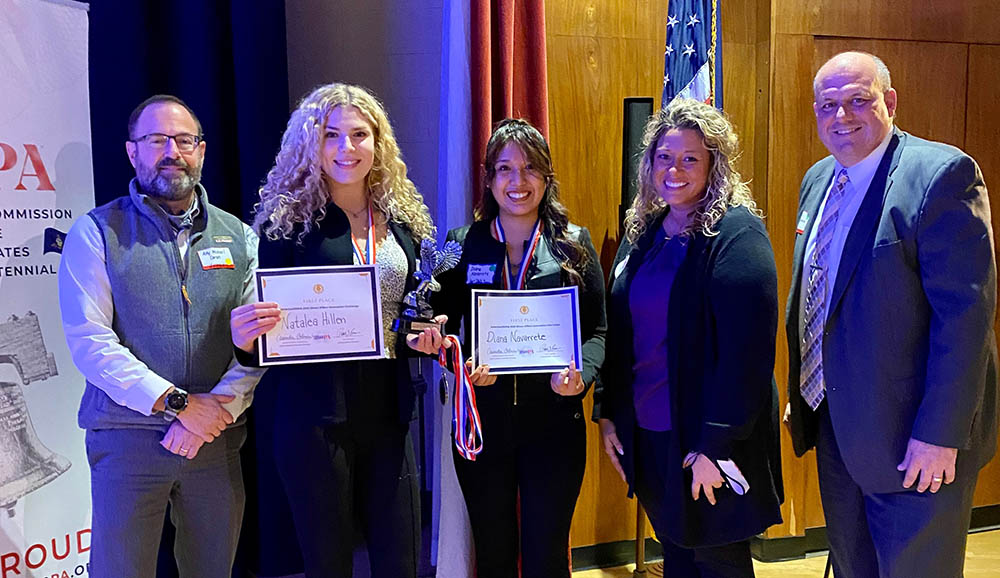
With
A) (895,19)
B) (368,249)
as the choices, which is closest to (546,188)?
(368,249)

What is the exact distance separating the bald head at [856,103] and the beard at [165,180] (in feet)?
6.52

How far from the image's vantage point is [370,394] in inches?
85.3

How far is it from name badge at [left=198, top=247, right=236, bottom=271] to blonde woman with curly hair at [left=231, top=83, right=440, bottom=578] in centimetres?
20

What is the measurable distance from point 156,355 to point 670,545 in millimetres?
1709

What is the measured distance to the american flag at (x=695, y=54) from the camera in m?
3.01

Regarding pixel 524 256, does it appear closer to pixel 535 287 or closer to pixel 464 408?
pixel 535 287

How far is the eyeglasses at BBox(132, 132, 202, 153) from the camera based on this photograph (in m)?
2.29

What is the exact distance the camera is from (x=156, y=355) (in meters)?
2.25

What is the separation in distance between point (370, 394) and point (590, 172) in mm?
1808

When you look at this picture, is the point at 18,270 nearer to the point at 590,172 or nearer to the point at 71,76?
the point at 71,76

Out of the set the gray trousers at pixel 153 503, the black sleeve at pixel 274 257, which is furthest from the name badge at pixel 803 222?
the gray trousers at pixel 153 503

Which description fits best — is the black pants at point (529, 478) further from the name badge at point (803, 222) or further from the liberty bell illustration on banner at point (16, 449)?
the liberty bell illustration on banner at point (16, 449)

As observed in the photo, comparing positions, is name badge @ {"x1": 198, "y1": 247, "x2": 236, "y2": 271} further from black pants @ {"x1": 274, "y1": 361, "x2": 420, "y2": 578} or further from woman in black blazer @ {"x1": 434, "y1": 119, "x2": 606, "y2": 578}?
woman in black blazer @ {"x1": 434, "y1": 119, "x2": 606, "y2": 578}

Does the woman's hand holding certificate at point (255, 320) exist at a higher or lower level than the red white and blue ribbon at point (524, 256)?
lower
